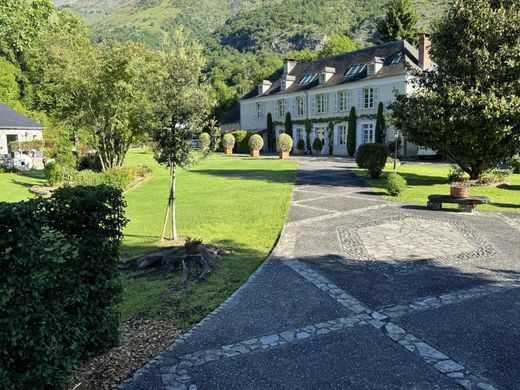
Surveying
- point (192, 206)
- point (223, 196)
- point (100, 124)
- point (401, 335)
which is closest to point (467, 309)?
point (401, 335)

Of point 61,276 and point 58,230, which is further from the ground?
point 58,230

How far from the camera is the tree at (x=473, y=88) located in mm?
15852

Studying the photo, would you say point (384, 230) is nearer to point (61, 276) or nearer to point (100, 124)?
point (61, 276)

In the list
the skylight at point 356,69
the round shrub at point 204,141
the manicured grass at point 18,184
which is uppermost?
the skylight at point 356,69

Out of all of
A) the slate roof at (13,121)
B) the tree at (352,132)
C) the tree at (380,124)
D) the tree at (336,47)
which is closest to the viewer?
the slate roof at (13,121)

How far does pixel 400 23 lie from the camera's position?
55562mm

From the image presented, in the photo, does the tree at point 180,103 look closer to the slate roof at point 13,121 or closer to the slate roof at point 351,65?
the slate roof at point 351,65

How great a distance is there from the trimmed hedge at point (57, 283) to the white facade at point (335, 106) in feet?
97.3

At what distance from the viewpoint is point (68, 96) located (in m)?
21.8

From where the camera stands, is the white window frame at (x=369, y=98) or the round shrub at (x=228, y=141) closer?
the white window frame at (x=369, y=98)

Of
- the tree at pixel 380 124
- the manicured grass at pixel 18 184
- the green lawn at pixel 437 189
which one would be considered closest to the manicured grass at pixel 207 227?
the green lawn at pixel 437 189

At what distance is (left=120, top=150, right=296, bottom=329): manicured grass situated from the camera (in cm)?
625

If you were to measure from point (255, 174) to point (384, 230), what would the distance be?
1483 cm

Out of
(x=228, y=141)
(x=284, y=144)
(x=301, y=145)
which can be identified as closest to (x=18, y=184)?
(x=284, y=144)
